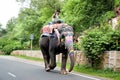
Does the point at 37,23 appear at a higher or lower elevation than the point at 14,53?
higher

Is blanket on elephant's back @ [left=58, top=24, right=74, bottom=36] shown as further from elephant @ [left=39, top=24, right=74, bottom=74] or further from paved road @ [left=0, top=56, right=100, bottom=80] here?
paved road @ [left=0, top=56, right=100, bottom=80]

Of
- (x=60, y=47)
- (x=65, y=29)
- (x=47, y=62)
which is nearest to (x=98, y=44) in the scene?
(x=47, y=62)

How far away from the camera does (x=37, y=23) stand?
177 ft

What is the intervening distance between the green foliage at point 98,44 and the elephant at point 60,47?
2346mm

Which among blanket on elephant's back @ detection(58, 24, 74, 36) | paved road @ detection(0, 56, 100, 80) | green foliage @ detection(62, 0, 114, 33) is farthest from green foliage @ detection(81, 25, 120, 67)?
green foliage @ detection(62, 0, 114, 33)

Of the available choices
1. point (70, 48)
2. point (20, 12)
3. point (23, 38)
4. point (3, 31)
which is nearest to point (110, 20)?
point (70, 48)

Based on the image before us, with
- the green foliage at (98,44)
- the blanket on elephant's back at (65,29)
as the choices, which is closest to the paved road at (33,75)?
the blanket on elephant's back at (65,29)

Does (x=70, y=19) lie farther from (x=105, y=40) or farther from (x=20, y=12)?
(x=20, y=12)

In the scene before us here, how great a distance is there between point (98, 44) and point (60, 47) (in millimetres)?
3231

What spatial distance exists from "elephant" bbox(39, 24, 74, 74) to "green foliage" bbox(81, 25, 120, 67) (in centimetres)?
235

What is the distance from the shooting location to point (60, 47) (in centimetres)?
1839

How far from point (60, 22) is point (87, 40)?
3.03 metres

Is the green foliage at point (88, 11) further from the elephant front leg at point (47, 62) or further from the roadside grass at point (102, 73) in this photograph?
the elephant front leg at point (47, 62)

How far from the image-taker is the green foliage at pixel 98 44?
20828 millimetres
